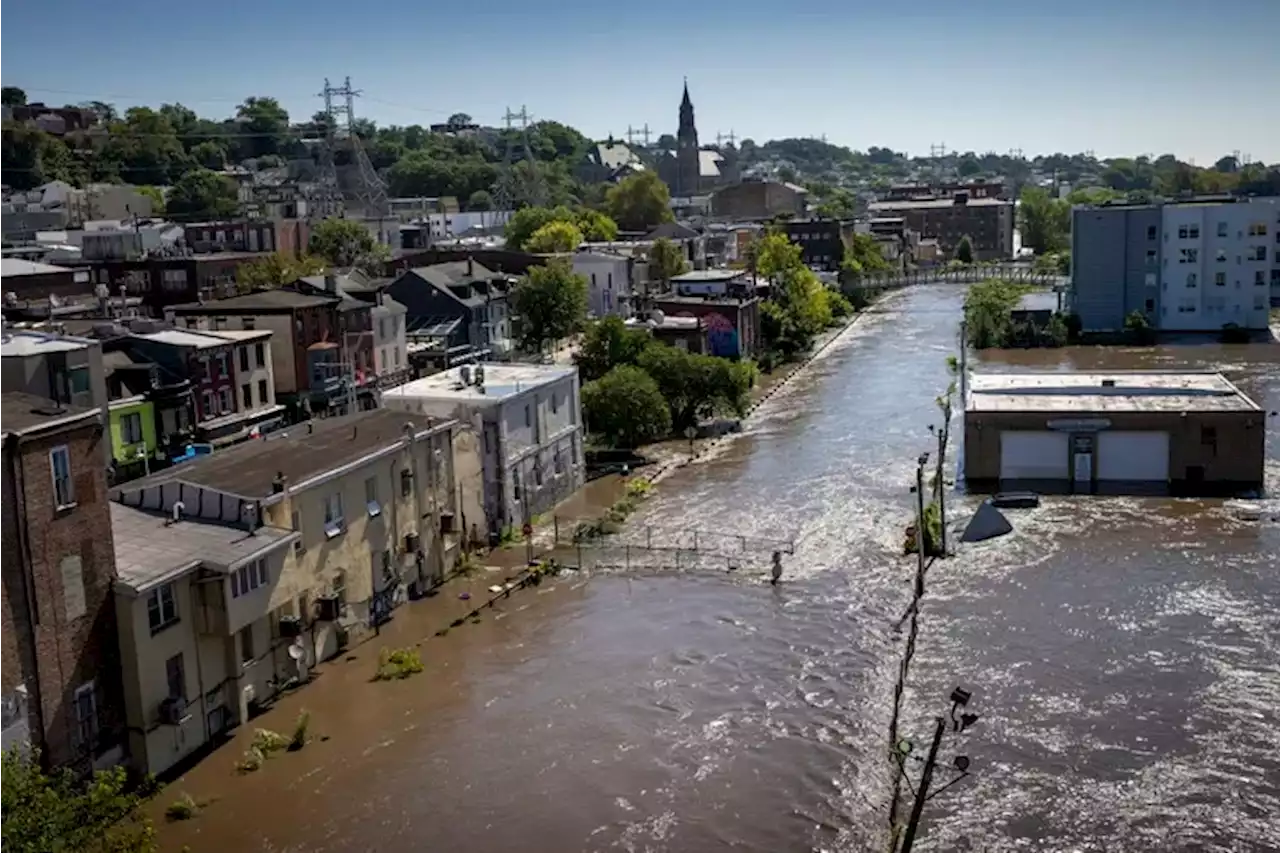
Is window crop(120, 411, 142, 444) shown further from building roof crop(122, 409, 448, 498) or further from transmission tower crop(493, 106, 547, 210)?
transmission tower crop(493, 106, 547, 210)

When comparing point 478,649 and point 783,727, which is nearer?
point 783,727

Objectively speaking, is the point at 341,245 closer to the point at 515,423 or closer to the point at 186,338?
→ the point at 186,338

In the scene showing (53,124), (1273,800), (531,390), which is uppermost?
(53,124)

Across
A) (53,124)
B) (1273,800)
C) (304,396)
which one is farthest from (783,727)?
(53,124)

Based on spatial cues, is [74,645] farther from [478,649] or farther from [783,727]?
[783,727]

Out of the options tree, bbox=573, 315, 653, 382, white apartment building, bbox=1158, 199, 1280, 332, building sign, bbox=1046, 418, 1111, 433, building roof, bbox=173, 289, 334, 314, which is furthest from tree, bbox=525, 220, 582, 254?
building sign, bbox=1046, 418, 1111, 433

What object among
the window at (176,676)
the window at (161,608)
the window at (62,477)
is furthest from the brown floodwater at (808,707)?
the window at (62,477)

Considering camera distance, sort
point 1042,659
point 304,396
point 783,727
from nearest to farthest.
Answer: point 783,727
point 1042,659
point 304,396
